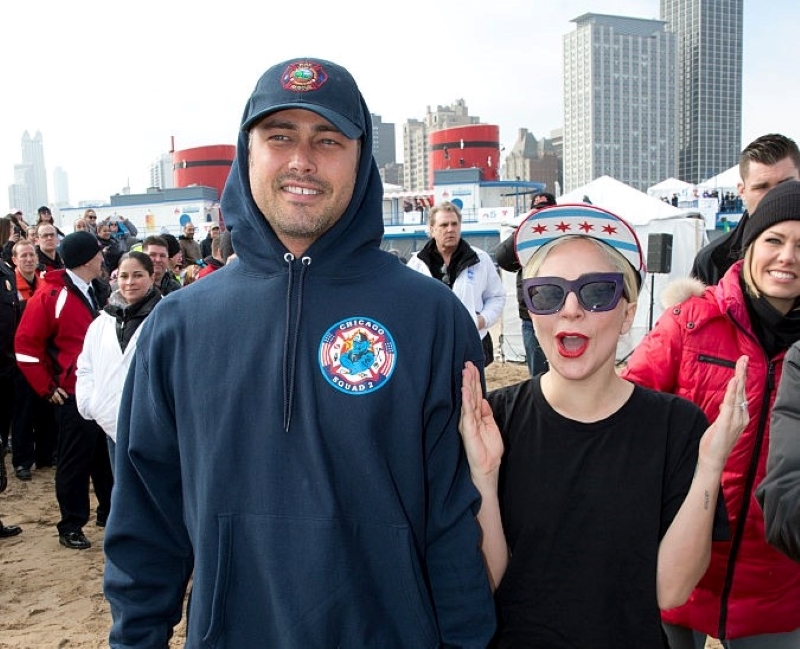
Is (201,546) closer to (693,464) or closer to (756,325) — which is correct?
(693,464)

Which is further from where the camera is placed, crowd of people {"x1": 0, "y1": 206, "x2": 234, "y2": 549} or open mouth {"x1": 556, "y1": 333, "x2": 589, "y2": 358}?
crowd of people {"x1": 0, "y1": 206, "x2": 234, "y2": 549}

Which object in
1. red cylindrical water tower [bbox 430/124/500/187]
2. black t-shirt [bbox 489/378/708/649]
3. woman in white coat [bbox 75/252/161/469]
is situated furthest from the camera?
red cylindrical water tower [bbox 430/124/500/187]

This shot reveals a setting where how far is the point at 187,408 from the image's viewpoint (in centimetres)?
177

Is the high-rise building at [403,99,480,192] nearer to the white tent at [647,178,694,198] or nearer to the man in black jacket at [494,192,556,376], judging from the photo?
the white tent at [647,178,694,198]

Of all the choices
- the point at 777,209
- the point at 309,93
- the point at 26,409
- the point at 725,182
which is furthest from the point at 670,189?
the point at 309,93

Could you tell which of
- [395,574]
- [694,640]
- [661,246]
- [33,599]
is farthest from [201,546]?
[661,246]

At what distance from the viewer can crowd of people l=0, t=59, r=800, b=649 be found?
167 cm

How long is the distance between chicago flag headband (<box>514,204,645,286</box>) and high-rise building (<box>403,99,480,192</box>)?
147 m

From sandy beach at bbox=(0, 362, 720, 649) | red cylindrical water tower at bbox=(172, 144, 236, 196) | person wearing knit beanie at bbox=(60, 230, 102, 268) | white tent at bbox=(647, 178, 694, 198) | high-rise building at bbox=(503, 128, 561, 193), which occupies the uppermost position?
high-rise building at bbox=(503, 128, 561, 193)

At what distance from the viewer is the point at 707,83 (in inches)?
6216

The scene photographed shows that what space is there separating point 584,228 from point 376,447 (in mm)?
799

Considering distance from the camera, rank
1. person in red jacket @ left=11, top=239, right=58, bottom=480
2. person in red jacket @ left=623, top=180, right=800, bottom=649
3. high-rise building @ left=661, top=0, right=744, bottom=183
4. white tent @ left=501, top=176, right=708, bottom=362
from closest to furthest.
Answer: person in red jacket @ left=623, top=180, right=800, bottom=649, person in red jacket @ left=11, top=239, right=58, bottom=480, white tent @ left=501, top=176, right=708, bottom=362, high-rise building @ left=661, top=0, right=744, bottom=183

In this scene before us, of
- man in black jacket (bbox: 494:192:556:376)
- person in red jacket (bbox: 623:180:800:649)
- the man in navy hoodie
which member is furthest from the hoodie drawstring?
man in black jacket (bbox: 494:192:556:376)

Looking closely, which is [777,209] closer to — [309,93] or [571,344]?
[571,344]
